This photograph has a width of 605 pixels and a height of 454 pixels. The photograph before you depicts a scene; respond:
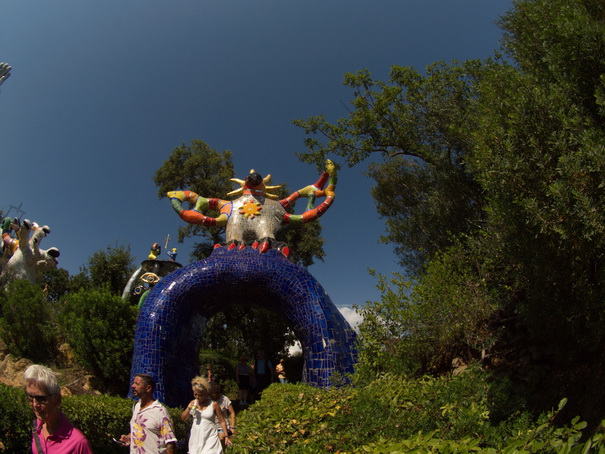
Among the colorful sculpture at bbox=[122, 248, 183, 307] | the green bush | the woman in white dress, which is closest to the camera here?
the woman in white dress

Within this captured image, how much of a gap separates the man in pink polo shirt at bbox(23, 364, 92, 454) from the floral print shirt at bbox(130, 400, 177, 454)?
100cm

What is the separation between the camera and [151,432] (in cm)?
316

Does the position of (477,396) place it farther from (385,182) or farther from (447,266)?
(385,182)

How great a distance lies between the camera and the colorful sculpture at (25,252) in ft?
42.8

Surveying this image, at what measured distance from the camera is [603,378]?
478cm

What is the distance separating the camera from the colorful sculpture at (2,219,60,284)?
13.1 metres

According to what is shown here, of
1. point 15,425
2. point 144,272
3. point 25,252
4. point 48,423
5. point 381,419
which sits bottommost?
point 381,419

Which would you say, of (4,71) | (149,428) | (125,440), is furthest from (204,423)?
(4,71)

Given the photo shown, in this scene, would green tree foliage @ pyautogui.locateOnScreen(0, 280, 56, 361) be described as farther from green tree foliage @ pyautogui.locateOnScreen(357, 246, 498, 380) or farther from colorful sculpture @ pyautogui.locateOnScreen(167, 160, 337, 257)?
green tree foliage @ pyautogui.locateOnScreen(357, 246, 498, 380)

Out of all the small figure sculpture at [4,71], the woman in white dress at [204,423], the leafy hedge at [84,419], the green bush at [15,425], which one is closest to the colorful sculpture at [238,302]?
the leafy hedge at [84,419]

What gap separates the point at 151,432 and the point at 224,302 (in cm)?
411

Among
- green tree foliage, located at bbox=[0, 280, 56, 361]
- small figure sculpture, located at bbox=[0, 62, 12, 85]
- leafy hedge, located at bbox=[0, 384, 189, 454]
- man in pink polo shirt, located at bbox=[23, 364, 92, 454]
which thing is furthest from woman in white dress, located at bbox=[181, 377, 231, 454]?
small figure sculpture, located at bbox=[0, 62, 12, 85]

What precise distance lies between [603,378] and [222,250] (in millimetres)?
5638

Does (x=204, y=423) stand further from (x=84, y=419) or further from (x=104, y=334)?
(x=104, y=334)
